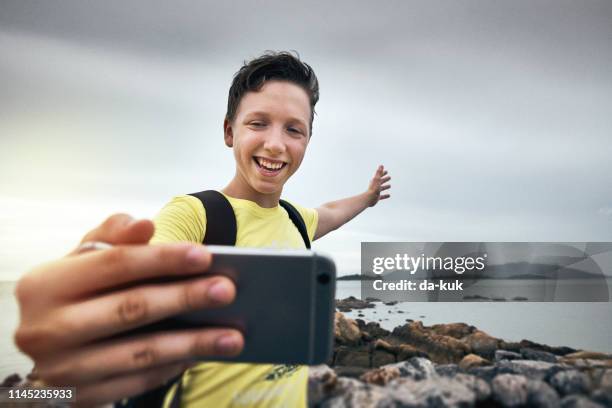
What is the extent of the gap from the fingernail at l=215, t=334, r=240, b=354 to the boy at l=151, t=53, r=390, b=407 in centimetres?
60

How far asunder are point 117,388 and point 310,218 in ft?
6.27

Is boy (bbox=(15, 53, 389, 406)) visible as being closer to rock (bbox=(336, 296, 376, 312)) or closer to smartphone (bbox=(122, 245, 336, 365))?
smartphone (bbox=(122, 245, 336, 365))

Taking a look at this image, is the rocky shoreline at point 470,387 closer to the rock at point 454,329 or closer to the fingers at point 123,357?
the fingers at point 123,357

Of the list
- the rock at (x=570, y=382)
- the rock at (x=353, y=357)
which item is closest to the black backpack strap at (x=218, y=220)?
the rock at (x=570, y=382)

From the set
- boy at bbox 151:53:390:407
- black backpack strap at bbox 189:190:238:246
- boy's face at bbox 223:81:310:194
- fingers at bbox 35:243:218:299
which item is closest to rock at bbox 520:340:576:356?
boy at bbox 151:53:390:407

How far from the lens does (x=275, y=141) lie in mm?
1772

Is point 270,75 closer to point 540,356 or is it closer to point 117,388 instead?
point 117,388

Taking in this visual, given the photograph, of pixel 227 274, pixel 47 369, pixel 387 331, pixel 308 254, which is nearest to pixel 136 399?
pixel 47 369

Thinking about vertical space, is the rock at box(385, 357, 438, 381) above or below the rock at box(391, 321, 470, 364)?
above

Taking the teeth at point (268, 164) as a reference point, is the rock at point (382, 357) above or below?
below

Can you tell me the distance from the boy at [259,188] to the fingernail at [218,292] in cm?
68

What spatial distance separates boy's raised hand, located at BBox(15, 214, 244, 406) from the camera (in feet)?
2.25

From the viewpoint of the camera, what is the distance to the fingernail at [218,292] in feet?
2.44


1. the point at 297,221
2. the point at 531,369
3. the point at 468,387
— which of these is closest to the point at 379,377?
the point at 468,387
